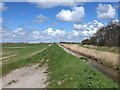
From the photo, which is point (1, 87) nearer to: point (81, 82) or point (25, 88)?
point (25, 88)

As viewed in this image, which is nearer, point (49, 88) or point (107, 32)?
point (49, 88)

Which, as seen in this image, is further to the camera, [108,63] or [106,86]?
[108,63]

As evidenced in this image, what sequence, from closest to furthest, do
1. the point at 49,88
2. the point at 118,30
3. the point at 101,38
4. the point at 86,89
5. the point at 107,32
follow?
the point at 86,89 → the point at 49,88 → the point at 118,30 → the point at 107,32 → the point at 101,38

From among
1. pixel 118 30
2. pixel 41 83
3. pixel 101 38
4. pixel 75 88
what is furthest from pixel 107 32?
pixel 75 88

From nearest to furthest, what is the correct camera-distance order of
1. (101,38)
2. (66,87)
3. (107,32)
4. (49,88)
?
(66,87) < (49,88) < (107,32) < (101,38)

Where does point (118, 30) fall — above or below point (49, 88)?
above

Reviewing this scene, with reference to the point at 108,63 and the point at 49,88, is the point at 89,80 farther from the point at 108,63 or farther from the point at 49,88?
the point at 108,63

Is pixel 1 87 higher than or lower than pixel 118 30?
lower

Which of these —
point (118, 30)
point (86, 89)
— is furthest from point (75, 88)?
point (118, 30)

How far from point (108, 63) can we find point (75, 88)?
19171mm

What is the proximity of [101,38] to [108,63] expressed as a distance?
50548mm

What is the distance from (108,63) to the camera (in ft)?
119

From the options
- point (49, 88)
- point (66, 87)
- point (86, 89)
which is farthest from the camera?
point (49, 88)

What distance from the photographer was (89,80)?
19.5m
